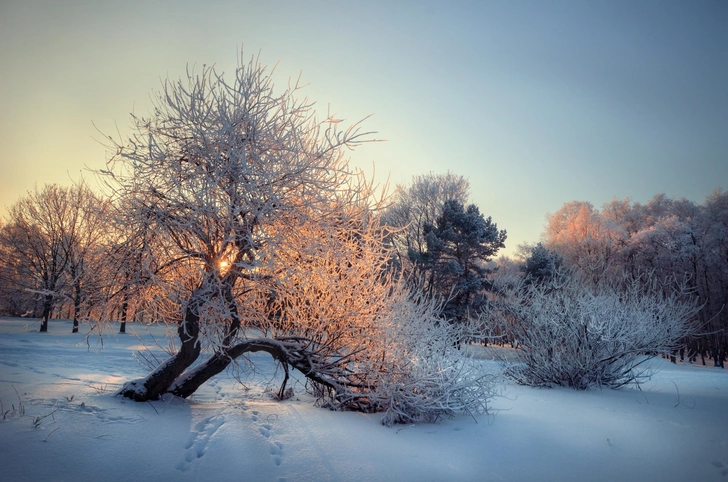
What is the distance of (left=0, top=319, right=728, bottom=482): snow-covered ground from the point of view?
3.66 m

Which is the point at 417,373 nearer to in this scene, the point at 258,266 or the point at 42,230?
the point at 258,266

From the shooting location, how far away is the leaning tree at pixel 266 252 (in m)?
5.15

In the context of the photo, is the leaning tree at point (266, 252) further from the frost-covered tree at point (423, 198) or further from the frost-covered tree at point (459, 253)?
the frost-covered tree at point (423, 198)

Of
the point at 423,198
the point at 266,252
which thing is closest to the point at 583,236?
the point at 423,198

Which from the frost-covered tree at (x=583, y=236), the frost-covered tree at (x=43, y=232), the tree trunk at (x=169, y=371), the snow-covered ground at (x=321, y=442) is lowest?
the snow-covered ground at (x=321, y=442)

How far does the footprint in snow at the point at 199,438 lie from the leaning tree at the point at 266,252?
0.81 metres

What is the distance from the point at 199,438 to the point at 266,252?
6.96 ft

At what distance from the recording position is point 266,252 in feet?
16.8

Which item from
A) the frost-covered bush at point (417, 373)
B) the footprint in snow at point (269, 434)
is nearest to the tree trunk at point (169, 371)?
the footprint in snow at point (269, 434)

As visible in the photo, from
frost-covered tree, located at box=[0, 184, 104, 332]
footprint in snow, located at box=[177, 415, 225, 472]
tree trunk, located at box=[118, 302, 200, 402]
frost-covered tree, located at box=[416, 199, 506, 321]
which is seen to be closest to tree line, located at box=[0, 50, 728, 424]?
tree trunk, located at box=[118, 302, 200, 402]

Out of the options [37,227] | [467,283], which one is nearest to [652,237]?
[467,283]

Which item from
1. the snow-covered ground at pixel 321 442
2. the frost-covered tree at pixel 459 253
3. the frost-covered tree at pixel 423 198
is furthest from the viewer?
the frost-covered tree at pixel 423 198

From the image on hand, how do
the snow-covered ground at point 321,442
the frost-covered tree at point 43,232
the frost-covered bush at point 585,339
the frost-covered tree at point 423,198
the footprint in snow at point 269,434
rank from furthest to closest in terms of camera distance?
the frost-covered tree at point 423,198, the frost-covered tree at point 43,232, the frost-covered bush at point 585,339, the footprint in snow at point 269,434, the snow-covered ground at point 321,442

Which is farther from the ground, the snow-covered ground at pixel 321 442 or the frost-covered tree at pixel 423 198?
the frost-covered tree at pixel 423 198
